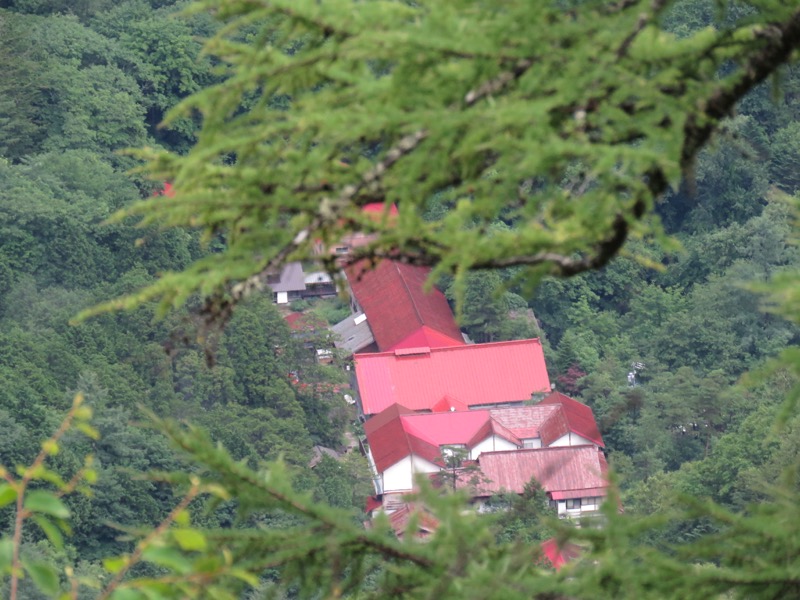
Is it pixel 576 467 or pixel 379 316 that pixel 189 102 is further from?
pixel 379 316

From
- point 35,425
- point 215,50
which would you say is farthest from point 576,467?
point 215,50

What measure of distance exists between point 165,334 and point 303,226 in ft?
93.5

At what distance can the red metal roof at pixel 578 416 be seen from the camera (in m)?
29.1

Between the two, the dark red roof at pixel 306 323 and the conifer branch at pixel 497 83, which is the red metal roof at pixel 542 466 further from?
the conifer branch at pixel 497 83

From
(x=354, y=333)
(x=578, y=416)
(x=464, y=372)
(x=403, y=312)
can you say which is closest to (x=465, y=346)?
(x=464, y=372)

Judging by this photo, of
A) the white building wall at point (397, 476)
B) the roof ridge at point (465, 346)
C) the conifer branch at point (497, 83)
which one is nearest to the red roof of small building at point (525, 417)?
the roof ridge at point (465, 346)

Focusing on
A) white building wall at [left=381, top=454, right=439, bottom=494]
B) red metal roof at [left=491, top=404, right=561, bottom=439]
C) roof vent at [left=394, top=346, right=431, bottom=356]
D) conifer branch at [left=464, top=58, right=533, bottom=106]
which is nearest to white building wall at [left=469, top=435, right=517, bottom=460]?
red metal roof at [left=491, top=404, right=561, bottom=439]

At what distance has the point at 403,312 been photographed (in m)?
34.7

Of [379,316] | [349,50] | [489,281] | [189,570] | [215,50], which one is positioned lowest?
[379,316]

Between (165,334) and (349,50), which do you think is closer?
(349,50)

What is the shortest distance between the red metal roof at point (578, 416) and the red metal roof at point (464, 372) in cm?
110

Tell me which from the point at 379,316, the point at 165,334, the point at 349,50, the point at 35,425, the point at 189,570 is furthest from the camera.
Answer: the point at 379,316

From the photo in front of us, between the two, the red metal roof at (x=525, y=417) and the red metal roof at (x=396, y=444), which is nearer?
the red metal roof at (x=396, y=444)

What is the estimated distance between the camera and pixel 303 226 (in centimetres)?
327
